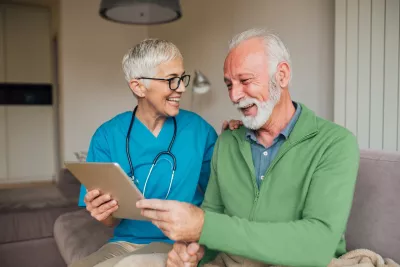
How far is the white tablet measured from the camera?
1040 millimetres

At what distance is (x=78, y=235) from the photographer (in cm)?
204

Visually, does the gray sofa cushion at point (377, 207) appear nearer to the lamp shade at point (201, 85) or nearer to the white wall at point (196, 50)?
the white wall at point (196, 50)

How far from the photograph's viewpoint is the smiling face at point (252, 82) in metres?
1.13

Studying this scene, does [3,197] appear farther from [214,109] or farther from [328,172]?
[328,172]

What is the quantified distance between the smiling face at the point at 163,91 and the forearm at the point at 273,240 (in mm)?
692

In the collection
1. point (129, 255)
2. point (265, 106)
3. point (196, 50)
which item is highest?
point (196, 50)

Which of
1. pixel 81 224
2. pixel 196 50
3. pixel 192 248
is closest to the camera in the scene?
pixel 192 248

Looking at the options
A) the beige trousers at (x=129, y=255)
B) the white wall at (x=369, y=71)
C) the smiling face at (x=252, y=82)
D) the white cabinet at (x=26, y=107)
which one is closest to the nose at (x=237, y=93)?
the smiling face at (x=252, y=82)

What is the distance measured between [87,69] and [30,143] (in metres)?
2.06

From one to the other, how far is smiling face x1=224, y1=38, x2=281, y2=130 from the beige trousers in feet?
1.68

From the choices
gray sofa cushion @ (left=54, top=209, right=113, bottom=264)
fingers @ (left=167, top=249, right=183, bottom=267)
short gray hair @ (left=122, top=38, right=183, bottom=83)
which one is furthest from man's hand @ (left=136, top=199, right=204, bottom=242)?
gray sofa cushion @ (left=54, top=209, right=113, bottom=264)

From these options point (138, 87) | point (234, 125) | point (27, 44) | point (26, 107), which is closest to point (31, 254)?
point (138, 87)

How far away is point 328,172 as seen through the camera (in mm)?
982

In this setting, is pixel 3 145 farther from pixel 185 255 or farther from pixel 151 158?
pixel 185 255
